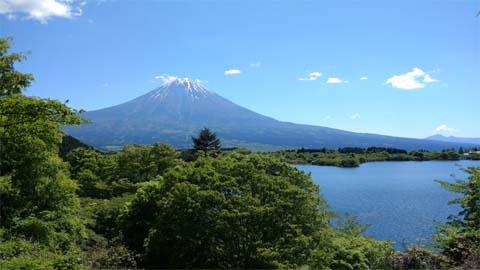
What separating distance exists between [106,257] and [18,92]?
Answer: 4.24 metres

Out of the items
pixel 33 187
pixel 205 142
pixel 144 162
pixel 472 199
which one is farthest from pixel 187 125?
pixel 472 199

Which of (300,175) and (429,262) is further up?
(300,175)

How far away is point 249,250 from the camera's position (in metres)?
10.3

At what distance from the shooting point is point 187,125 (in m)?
158

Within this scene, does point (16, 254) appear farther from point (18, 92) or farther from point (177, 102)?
point (177, 102)

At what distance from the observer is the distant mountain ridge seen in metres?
146

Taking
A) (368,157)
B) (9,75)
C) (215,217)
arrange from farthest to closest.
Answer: (368,157) < (215,217) < (9,75)

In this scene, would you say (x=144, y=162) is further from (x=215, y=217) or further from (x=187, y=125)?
(x=187, y=125)

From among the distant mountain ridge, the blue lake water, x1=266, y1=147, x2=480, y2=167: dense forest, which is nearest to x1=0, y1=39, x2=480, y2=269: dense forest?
the blue lake water

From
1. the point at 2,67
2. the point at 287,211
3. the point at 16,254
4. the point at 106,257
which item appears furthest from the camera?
the point at 287,211

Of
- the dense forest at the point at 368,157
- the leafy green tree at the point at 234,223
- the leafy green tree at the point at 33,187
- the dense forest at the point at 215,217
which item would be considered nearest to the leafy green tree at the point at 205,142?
the dense forest at the point at 215,217

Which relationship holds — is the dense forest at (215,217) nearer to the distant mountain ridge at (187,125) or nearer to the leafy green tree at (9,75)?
the leafy green tree at (9,75)

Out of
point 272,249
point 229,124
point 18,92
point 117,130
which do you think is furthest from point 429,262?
point 229,124

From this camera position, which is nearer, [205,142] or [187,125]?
[205,142]
